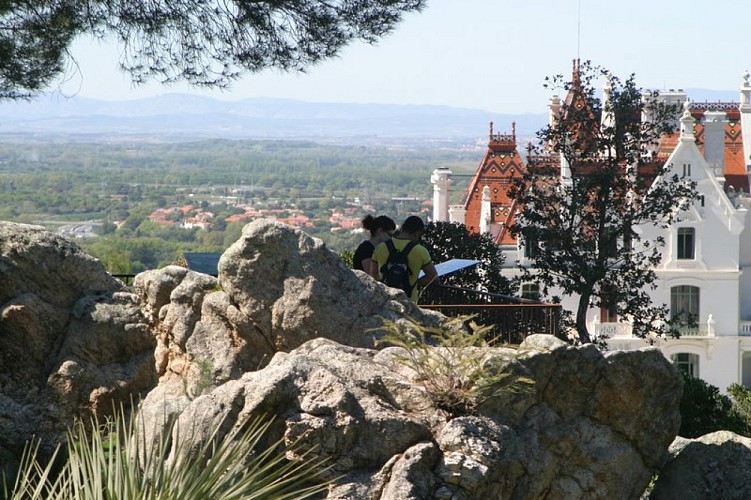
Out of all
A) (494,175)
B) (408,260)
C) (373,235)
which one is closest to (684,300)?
(494,175)

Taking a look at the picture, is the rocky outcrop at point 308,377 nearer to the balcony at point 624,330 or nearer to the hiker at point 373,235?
the hiker at point 373,235

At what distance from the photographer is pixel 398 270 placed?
35.5 ft

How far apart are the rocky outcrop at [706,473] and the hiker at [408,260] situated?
7.97ft

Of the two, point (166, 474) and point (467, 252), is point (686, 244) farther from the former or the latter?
point (166, 474)

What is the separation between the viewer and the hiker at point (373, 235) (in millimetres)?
→ 11148

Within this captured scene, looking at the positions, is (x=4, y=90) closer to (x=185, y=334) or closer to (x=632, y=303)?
(x=185, y=334)

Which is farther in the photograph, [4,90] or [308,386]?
[4,90]

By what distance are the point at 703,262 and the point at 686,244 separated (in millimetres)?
1074

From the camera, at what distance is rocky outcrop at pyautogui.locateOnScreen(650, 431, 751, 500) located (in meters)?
9.63

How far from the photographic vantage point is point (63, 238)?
406 inches

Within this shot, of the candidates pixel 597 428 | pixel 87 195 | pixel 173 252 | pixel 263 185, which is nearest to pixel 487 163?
pixel 173 252

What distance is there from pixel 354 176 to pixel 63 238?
174 m

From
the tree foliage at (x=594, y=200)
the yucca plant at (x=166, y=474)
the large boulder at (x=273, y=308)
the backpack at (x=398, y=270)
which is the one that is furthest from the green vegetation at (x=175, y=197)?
the yucca plant at (x=166, y=474)

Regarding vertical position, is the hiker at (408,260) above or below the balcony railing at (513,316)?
above
